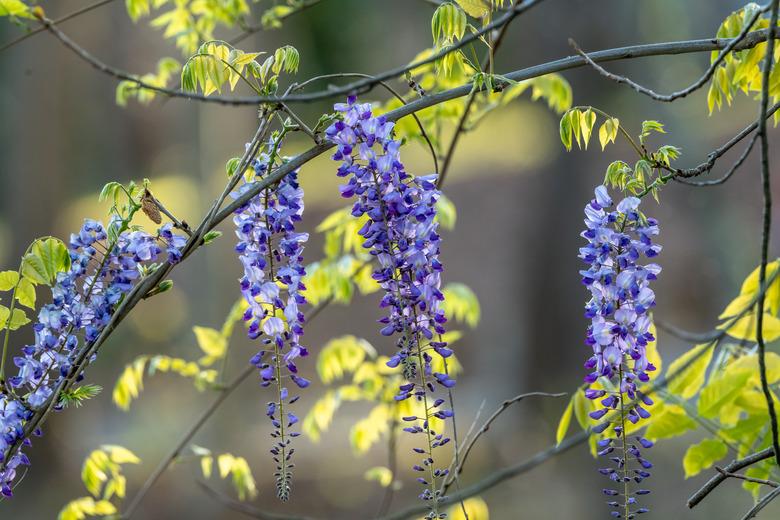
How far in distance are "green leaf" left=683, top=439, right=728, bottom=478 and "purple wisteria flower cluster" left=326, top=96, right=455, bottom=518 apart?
2.40 feet

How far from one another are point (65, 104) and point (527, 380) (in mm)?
4177

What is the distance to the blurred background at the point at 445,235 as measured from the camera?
20.2 ft

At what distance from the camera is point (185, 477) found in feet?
23.8

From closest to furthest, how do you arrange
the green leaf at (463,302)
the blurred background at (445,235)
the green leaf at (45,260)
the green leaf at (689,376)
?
the green leaf at (45,260) < the green leaf at (689,376) < the green leaf at (463,302) < the blurred background at (445,235)

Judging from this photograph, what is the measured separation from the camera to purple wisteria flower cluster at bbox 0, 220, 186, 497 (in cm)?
151

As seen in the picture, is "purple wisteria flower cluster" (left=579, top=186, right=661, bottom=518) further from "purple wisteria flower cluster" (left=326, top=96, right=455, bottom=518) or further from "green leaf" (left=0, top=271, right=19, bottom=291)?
"green leaf" (left=0, top=271, right=19, bottom=291)

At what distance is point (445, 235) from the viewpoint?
11.8 m

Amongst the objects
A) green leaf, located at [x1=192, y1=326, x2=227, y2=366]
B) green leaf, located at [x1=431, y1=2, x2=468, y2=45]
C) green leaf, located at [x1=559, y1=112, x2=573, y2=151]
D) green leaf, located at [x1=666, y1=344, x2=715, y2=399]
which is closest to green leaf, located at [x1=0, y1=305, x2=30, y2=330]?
green leaf, located at [x1=431, y1=2, x2=468, y2=45]

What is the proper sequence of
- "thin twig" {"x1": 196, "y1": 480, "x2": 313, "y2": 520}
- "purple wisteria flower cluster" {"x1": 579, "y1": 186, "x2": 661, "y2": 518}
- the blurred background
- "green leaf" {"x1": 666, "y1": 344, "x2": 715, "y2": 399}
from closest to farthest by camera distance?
"purple wisteria flower cluster" {"x1": 579, "y1": 186, "x2": 661, "y2": 518}, "green leaf" {"x1": 666, "y1": 344, "x2": 715, "y2": 399}, "thin twig" {"x1": 196, "y1": 480, "x2": 313, "y2": 520}, the blurred background

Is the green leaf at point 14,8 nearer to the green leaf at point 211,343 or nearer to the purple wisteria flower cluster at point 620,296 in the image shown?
the purple wisteria flower cluster at point 620,296

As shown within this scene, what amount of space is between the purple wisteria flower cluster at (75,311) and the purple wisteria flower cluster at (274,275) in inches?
6.4

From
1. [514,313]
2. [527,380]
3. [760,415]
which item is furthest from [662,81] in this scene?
[760,415]

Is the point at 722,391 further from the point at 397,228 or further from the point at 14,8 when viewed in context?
the point at 14,8

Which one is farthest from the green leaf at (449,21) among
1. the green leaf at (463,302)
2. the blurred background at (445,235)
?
the blurred background at (445,235)
